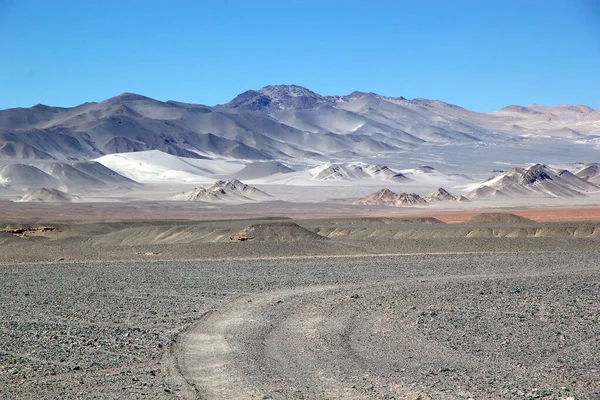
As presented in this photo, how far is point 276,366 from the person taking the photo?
35.9ft

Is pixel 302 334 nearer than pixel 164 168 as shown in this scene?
Yes

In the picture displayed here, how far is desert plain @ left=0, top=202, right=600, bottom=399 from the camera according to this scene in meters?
10.1

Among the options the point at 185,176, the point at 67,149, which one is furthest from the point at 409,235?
the point at 67,149

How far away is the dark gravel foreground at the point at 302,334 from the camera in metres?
9.94

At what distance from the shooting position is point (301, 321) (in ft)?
48.2

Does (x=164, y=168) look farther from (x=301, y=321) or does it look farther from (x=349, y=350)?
(x=349, y=350)

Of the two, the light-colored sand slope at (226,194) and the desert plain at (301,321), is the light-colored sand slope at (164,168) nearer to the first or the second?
the light-colored sand slope at (226,194)

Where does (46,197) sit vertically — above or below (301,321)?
above

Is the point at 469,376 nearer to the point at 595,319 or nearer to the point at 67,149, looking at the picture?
the point at 595,319

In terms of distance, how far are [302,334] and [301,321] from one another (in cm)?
138

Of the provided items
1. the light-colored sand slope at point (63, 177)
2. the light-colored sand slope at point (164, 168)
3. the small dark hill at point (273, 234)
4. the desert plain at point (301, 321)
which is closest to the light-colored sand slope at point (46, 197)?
the light-colored sand slope at point (63, 177)

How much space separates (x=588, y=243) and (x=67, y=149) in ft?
547

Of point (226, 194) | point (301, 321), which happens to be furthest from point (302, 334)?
point (226, 194)

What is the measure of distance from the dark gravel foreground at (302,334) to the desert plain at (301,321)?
0.04 meters
